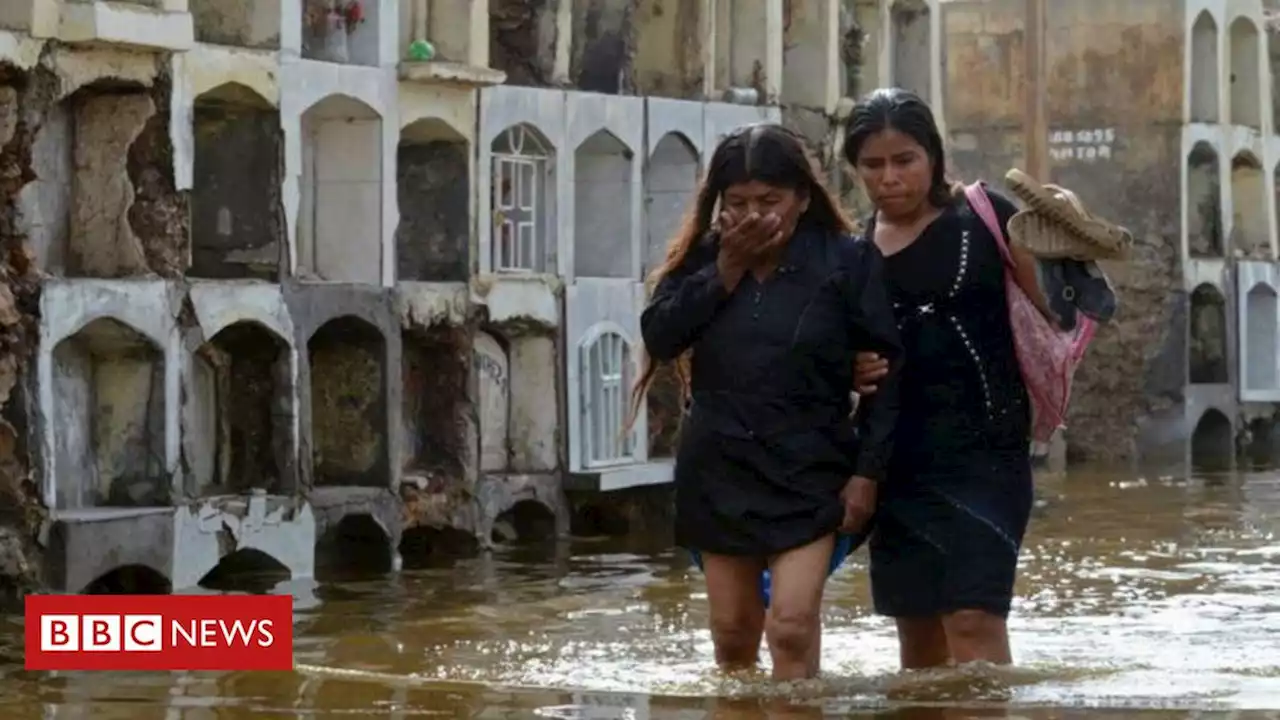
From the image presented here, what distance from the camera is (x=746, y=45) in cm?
2611

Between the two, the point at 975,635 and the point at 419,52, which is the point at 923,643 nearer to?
the point at 975,635

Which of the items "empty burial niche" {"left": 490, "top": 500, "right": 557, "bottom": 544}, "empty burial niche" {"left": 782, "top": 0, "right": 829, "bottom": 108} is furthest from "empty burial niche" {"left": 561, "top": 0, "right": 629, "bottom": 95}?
"empty burial niche" {"left": 490, "top": 500, "right": 557, "bottom": 544}

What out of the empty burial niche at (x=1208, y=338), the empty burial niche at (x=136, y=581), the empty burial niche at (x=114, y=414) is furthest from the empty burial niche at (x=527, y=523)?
the empty burial niche at (x=1208, y=338)

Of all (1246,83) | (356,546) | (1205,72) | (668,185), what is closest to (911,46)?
(668,185)

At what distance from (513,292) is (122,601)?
10494mm

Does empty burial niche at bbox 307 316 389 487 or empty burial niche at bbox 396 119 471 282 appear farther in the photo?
empty burial niche at bbox 396 119 471 282

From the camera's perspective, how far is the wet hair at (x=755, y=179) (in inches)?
329

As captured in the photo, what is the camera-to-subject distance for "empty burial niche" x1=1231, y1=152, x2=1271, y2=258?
37.9 metres

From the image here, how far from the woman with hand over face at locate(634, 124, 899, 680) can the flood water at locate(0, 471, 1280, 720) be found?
453 mm

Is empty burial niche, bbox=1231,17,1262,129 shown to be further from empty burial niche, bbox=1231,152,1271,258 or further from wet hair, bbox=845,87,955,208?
wet hair, bbox=845,87,955,208

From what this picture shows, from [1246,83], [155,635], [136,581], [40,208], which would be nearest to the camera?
[155,635]

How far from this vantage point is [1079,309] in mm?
8406

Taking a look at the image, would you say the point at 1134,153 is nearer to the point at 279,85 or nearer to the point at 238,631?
the point at 279,85

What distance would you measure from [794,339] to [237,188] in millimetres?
11573
